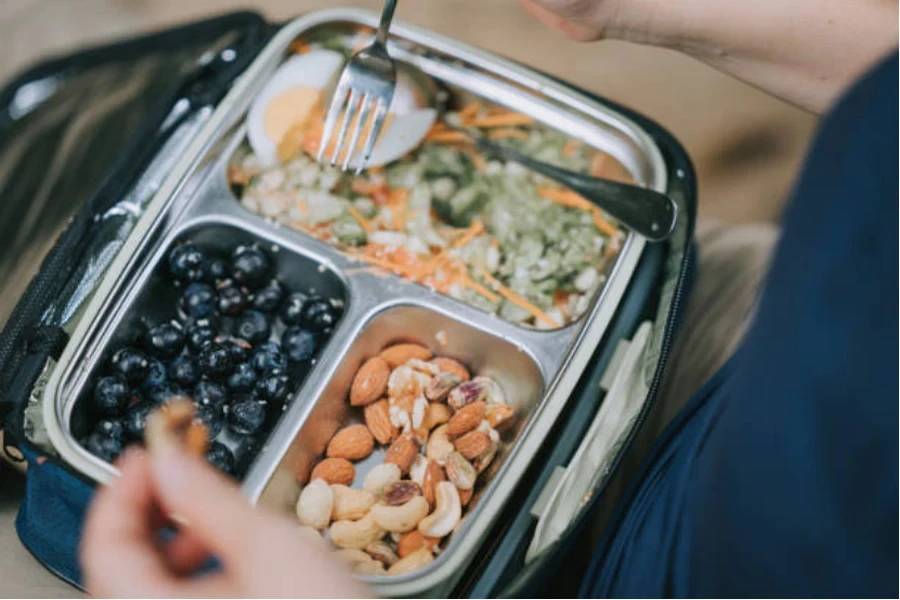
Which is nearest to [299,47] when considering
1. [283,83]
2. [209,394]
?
[283,83]

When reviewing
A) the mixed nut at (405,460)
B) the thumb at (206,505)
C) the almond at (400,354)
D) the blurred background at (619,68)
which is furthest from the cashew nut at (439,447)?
the blurred background at (619,68)

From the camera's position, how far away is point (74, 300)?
1065mm

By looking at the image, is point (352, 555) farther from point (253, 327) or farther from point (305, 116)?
point (305, 116)

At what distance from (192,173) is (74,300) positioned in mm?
219

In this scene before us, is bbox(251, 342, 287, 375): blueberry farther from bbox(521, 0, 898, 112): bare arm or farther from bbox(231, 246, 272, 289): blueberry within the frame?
bbox(521, 0, 898, 112): bare arm

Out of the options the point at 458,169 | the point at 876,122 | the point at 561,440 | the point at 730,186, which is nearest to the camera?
the point at 876,122

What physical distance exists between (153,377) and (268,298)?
18 cm

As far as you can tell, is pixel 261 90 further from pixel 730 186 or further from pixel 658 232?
pixel 730 186

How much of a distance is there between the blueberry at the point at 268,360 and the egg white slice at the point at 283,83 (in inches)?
10.4

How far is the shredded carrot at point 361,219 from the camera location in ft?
4.01

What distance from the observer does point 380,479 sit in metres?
1.09

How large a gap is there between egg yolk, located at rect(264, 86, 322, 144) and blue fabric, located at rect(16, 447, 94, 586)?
20.3 inches

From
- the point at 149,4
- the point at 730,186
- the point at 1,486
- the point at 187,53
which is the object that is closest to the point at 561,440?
the point at 1,486

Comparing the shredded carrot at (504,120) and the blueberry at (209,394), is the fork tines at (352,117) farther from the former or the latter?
the blueberry at (209,394)
